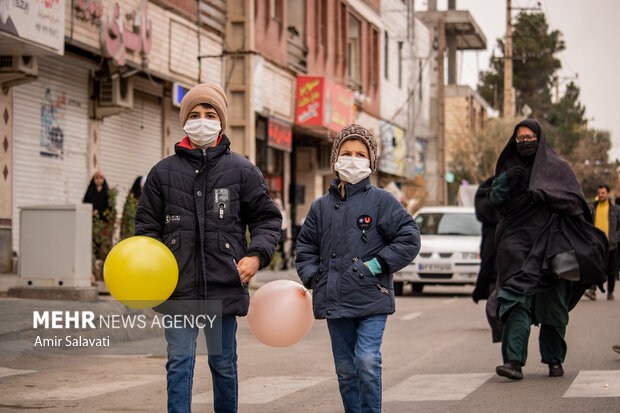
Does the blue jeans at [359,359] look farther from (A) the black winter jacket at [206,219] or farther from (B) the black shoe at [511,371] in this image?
(B) the black shoe at [511,371]

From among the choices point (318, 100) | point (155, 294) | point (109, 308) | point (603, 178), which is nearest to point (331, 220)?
point (155, 294)

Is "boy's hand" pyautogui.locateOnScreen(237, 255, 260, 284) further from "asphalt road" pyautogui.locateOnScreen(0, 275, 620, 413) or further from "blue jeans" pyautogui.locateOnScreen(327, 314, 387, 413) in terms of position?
"asphalt road" pyautogui.locateOnScreen(0, 275, 620, 413)

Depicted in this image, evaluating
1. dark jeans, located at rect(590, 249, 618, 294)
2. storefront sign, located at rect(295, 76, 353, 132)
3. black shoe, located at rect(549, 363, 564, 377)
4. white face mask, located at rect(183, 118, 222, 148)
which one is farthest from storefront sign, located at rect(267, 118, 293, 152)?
white face mask, located at rect(183, 118, 222, 148)

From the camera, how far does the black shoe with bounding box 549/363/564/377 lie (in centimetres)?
841

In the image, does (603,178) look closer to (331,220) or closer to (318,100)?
(318,100)

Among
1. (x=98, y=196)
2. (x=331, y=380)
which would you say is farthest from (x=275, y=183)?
(x=331, y=380)

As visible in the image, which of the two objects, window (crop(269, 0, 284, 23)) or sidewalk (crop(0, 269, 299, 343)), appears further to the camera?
window (crop(269, 0, 284, 23))

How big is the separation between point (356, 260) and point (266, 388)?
9.08ft

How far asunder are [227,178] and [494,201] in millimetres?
3689

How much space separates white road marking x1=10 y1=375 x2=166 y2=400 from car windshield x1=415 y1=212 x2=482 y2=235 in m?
12.6

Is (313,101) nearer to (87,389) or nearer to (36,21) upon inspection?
(36,21)

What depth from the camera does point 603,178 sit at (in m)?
81.8

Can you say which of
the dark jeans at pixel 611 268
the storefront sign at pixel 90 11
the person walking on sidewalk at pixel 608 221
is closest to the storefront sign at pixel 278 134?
the storefront sign at pixel 90 11

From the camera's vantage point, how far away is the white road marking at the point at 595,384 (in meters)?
7.43
